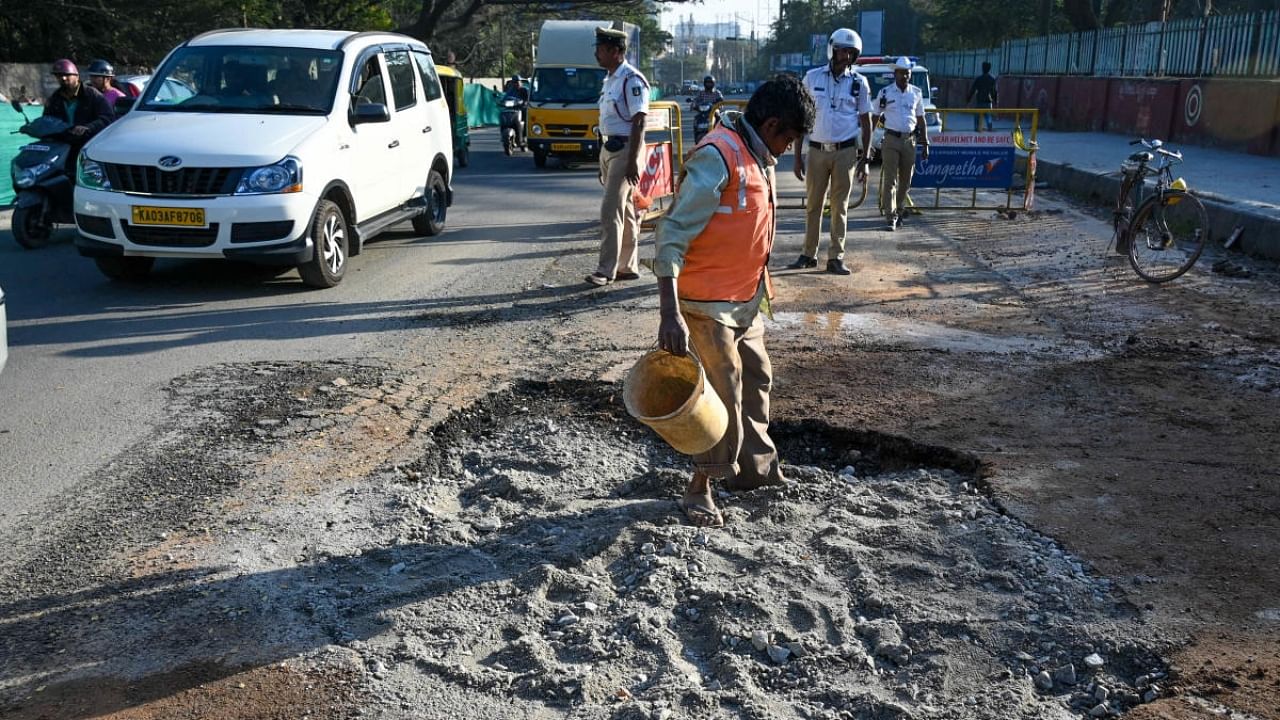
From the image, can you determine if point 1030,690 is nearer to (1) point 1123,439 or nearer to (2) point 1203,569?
(2) point 1203,569

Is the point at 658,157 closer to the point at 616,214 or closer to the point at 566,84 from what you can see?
the point at 616,214

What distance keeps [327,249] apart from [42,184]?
406cm

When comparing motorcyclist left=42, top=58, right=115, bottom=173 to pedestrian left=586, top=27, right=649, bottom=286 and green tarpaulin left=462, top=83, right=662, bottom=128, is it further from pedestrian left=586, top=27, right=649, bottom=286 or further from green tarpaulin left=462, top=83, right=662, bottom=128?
green tarpaulin left=462, top=83, right=662, bottom=128

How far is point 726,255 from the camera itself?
4246mm

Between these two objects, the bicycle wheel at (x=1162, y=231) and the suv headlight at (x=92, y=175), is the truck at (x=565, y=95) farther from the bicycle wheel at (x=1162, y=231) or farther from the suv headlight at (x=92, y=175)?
the suv headlight at (x=92, y=175)

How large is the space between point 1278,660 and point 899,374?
332 cm

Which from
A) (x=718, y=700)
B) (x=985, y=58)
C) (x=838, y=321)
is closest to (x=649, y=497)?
(x=718, y=700)

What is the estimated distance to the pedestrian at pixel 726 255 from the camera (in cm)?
406

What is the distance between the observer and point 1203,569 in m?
4.07

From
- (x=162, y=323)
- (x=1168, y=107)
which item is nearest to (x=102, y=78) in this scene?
(x=162, y=323)

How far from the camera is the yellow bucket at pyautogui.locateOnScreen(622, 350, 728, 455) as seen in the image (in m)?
3.93

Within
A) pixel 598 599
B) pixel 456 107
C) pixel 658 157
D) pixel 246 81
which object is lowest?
pixel 598 599

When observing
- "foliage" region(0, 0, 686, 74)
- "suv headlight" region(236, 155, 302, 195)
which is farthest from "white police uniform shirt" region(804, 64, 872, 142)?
"foliage" region(0, 0, 686, 74)

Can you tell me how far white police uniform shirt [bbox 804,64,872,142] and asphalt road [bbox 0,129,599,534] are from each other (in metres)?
2.47
